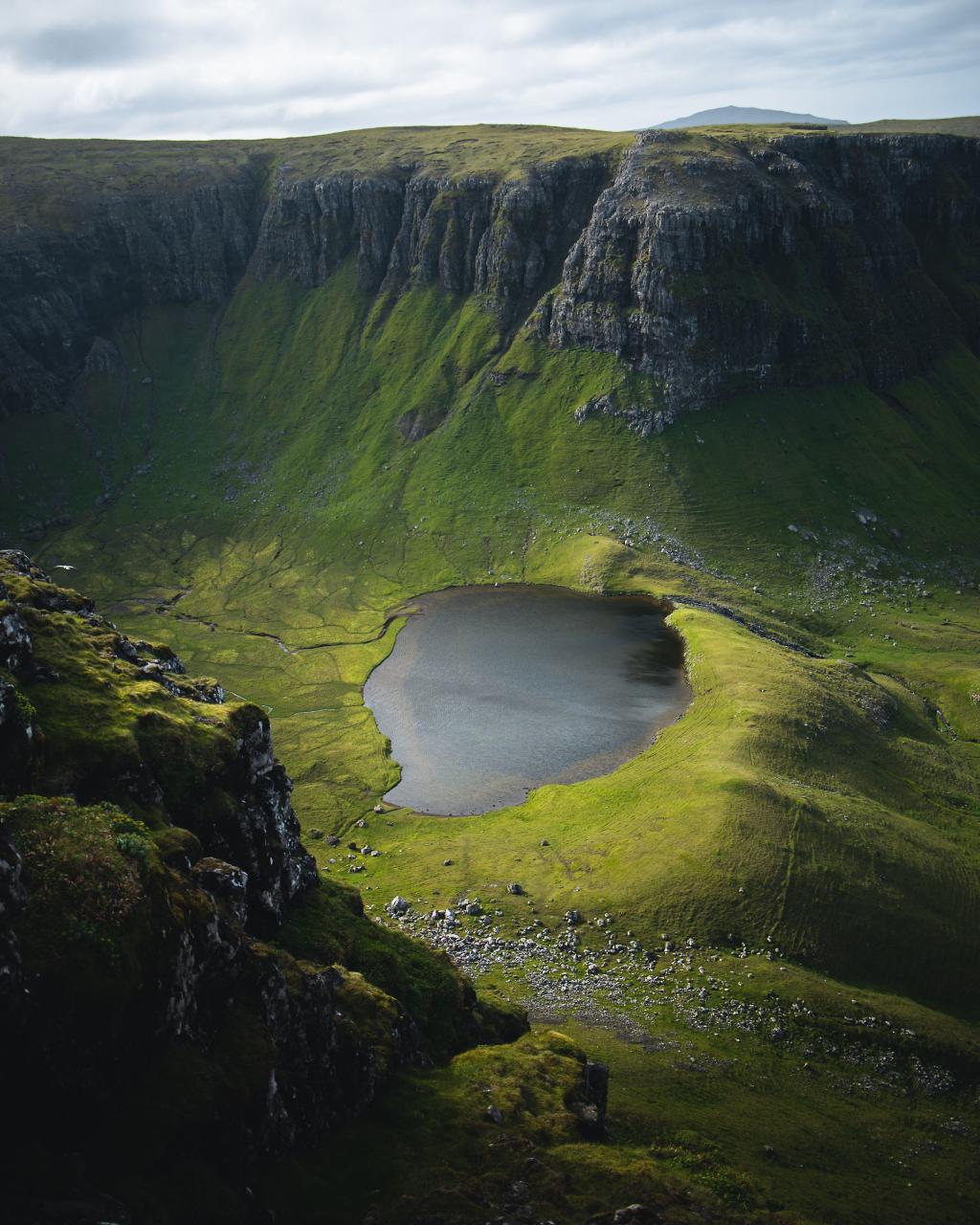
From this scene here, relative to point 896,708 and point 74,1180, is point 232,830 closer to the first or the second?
point 74,1180

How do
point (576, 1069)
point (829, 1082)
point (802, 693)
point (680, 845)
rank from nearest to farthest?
point (576, 1069)
point (829, 1082)
point (680, 845)
point (802, 693)

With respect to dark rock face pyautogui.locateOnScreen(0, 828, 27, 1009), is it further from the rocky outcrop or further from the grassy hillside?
the grassy hillside

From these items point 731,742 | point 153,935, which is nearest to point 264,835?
point 153,935

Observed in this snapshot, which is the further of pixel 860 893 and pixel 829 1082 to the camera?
pixel 860 893

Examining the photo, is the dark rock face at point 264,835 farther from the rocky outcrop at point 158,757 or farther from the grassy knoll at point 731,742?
the grassy knoll at point 731,742

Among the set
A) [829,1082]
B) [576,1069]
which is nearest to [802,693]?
[829,1082]

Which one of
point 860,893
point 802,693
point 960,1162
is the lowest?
point 960,1162

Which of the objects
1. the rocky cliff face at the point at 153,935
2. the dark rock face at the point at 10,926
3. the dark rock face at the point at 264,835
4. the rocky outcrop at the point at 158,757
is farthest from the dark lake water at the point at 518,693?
the dark rock face at the point at 10,926
